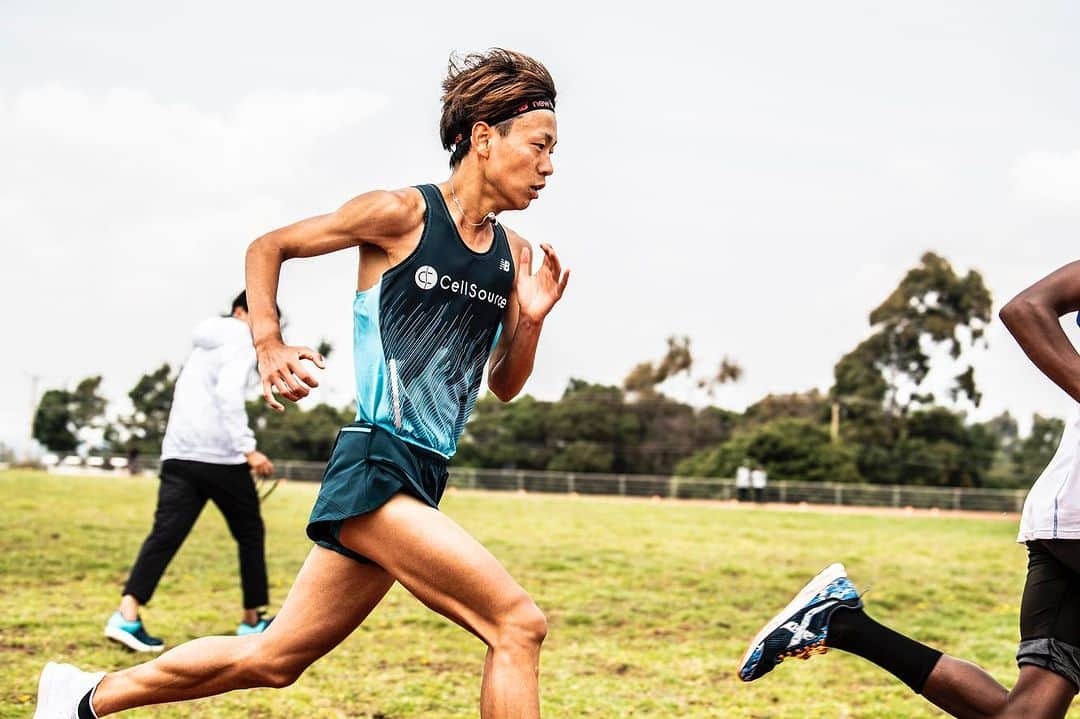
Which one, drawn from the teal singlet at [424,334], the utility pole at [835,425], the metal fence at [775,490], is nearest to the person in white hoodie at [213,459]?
the teal singlet at [424,334]

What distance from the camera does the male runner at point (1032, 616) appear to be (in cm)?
376

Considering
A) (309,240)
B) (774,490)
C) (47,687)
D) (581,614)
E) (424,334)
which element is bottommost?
(581,614)

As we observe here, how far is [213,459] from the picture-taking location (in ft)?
26.1

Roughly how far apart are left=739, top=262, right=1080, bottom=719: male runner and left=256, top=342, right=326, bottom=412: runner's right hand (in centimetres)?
200

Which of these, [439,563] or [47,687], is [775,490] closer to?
[47,687]

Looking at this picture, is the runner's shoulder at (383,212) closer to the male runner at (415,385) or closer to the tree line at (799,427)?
the male runner at (415,385)

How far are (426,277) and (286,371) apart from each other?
0.55 m

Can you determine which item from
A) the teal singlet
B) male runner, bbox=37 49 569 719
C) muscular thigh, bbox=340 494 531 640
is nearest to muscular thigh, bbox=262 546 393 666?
male runner, bbox=37 49 569 719

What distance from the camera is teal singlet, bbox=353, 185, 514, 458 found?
12.7ft

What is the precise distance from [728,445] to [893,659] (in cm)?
5563

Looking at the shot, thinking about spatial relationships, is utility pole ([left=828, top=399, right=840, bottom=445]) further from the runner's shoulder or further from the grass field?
the runner's shoulder

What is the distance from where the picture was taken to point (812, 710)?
645cm

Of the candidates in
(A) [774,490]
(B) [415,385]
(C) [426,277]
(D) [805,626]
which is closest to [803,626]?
(D) [805,626]

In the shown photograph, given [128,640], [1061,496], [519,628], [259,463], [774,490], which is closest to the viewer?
[519,628]
